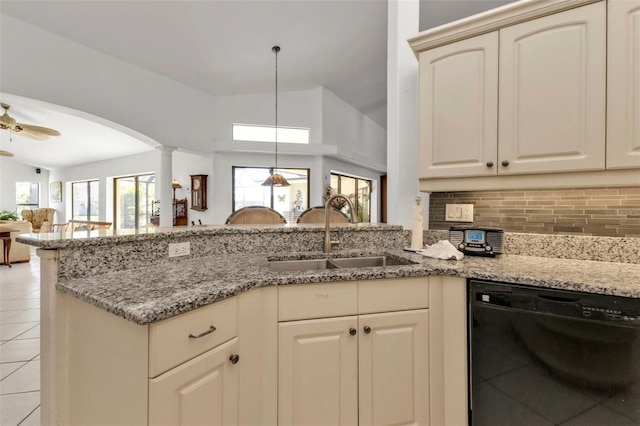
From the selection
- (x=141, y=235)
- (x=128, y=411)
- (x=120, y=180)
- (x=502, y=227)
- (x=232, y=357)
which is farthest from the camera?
(x=120, y=180)

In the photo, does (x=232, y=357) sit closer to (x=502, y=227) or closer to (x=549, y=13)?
(x=502, y=227)

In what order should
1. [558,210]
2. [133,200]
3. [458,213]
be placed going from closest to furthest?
[558,210], [458,213], [133,200]

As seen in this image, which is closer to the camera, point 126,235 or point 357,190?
point 126,235

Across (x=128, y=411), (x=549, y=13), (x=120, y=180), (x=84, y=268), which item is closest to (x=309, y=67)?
(x=549, y=13)

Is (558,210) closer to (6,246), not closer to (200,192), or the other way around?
(200,192)

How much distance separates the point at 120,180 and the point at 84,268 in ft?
29.4

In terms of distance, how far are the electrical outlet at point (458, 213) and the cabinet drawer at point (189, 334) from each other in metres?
1.48

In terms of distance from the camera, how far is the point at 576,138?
4.38 ft

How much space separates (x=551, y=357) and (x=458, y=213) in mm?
950

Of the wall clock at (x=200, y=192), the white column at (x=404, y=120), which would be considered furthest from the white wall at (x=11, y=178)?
the white column at (x=404, y=120)

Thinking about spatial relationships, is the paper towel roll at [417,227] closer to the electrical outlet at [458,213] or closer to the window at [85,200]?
the electrical outlet at [458,213]

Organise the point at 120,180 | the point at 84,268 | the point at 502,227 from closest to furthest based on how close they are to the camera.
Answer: the point at 84,268 → the point at 502,227 → the point at 120,180

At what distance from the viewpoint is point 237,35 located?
11.9 feet

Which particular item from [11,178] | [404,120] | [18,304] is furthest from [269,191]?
[11,178]
